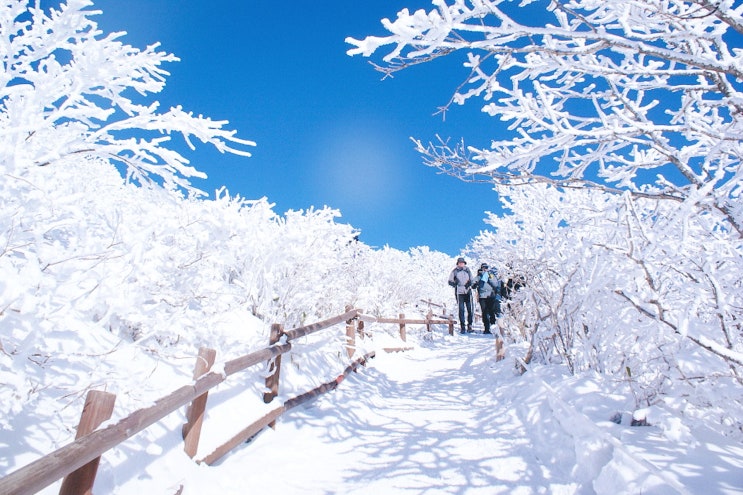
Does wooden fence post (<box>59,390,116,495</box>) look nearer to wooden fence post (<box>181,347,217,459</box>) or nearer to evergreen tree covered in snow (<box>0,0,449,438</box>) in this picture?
evergreen tree covered in snow (<box>0,0,449,438</box>)

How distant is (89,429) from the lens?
70.9 inches

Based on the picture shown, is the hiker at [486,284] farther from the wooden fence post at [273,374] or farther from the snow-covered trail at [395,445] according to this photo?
the wooden fence post at [273,374]

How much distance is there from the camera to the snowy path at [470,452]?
229 cm

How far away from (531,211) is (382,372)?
181 inches

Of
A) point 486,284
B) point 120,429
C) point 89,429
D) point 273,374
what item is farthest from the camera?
point 486,284

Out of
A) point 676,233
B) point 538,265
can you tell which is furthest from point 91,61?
Result: point 538,265

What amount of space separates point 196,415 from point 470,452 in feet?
7.43

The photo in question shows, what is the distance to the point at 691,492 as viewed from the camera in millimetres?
1932

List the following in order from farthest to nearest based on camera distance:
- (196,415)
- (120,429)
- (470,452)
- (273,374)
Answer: (273,374) → (470,452) → (196,415) → (120,429)

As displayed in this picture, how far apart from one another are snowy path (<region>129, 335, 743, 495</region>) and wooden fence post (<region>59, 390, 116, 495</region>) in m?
0.78

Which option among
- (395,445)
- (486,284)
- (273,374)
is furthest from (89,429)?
(486,284)

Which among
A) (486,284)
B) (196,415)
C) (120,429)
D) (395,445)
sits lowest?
(395,445)

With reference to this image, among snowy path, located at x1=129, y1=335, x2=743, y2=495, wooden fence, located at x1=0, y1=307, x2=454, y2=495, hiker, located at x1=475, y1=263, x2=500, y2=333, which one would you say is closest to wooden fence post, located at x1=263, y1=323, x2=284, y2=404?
wooden fence, located at x1=0, y1=307, x2=454, y2=495

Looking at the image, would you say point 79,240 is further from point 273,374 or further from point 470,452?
point 470,452
